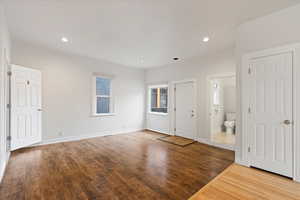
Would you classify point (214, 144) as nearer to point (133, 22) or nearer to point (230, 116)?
point (230, 116)

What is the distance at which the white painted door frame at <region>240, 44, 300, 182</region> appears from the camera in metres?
2.12

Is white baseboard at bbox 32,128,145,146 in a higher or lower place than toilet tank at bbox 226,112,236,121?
lower

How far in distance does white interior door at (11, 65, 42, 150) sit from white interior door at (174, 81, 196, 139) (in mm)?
4374

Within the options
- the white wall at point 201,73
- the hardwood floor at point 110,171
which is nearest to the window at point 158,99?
the white wall at point 201,73

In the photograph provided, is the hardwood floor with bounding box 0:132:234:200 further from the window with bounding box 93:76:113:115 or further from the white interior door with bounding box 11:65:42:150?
the window with bounding box 93:76:113:115

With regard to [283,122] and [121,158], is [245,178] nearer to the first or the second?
[283,122]

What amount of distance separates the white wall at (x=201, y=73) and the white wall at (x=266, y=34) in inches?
42.4

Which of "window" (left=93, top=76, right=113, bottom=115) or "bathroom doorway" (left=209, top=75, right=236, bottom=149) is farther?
"bathroom doorway" (left=209, top=75, right=236, bottom=149)

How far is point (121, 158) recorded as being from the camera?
316 centimetres

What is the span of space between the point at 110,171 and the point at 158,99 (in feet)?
13.2

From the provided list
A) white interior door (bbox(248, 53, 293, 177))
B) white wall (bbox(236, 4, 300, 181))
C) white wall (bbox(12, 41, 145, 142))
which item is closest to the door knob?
white interior door (bbox(248, 53, 293, 177))

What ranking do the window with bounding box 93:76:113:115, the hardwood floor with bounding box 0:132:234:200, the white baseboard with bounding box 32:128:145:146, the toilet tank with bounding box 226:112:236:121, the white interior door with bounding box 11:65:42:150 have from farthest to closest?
the toilet tank with bounding box 226:112:236:121
the window with bounding box 93:76:113:115
the white baseboard with bounding box 32:128:145:146
the white interior door with bounding box 11:65:42:150
the hardwood floor with bounding box 0:132:234:200

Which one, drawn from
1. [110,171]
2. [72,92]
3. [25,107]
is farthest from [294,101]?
[25,107]

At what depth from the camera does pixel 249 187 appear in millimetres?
2018
